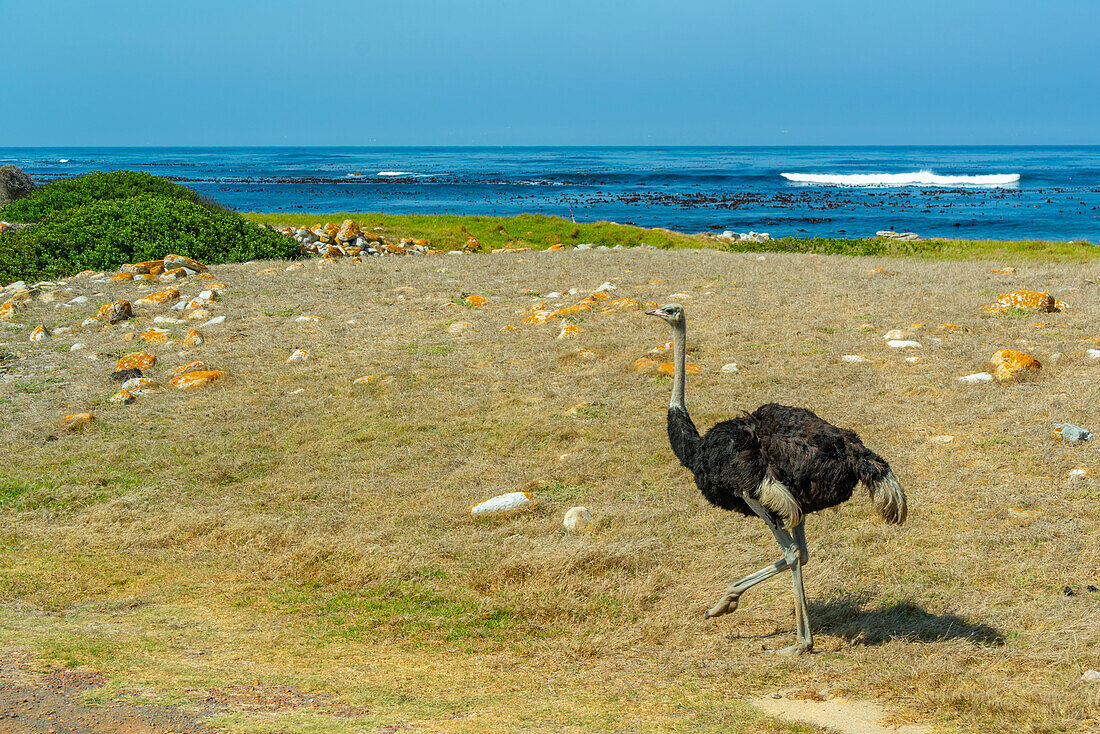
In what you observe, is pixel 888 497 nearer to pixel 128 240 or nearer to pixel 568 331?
pixel 568 331

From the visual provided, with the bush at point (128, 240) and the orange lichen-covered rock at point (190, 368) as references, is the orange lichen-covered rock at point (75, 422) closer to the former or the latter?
the orange lichen-covered rock at point (190, 368)

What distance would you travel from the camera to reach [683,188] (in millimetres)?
72500

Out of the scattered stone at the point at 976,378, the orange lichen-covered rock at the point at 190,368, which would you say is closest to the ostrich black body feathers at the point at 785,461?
the scattered stone at the point at 976,378

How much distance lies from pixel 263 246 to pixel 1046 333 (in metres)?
16.1

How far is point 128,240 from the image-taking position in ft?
61.9

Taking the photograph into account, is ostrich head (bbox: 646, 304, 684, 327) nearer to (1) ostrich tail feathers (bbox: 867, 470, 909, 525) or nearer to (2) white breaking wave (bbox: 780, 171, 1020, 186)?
(1) ostrich tail feathers (bbox: 867, 470, 909, 525)

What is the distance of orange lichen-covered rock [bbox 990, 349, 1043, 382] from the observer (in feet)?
30.1

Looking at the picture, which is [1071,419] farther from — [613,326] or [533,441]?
[613,326]

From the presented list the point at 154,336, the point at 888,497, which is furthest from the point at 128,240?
the point at 888,497

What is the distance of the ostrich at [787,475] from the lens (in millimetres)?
4609

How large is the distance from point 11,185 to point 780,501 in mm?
31134

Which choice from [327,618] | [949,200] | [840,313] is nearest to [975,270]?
[840,313]

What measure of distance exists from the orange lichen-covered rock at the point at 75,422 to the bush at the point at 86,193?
16.0 metres

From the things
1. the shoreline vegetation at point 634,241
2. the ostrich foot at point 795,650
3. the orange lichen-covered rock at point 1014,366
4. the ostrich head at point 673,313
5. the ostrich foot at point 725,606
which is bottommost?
the ostrich foot at point 795,650
